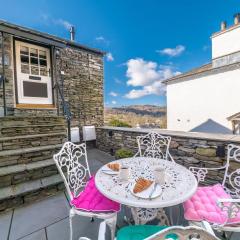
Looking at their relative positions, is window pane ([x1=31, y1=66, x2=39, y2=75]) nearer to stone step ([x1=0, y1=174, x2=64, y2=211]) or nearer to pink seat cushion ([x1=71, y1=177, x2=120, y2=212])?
stone step ([x1=0, y1=174, x2=64, y2=211])

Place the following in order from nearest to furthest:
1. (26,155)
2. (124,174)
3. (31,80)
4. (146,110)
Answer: (124,174)
(26,155)
(31,80)
(146,110)

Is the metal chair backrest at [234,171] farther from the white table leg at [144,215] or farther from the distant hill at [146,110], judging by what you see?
the distant hill at [146,110]

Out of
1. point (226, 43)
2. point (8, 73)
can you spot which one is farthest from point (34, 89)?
point (226, 43)

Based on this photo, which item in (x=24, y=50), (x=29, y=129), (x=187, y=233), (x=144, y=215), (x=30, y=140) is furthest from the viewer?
(x=24, y=50)

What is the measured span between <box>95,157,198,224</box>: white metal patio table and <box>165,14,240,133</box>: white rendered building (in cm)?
847

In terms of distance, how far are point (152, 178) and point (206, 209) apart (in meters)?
0.52

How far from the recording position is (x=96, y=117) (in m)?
5.84

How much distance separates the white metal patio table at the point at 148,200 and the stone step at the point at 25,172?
59.0 inches

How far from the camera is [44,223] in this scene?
1818mm

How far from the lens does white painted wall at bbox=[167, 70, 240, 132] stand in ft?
27.0

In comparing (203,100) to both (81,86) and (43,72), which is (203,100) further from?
(43,72)

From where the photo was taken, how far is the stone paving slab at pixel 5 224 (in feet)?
5.40

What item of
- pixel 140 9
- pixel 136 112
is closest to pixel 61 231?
pixel 140 9

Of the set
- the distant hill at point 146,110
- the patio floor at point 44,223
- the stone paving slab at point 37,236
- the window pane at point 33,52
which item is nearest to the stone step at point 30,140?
the patio floor at point 44,223
